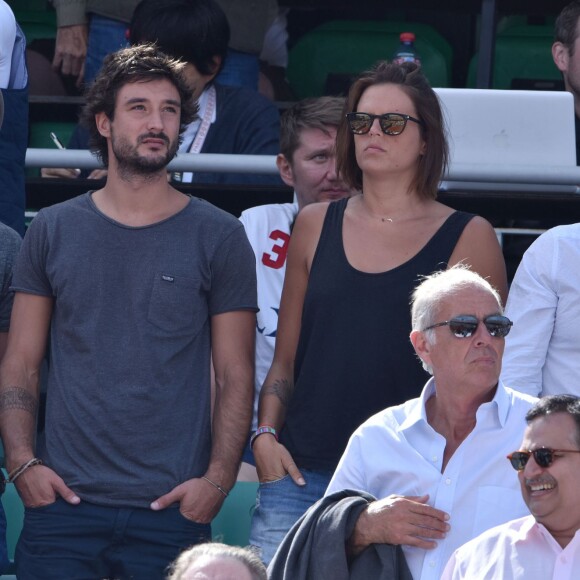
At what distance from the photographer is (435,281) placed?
3.64m

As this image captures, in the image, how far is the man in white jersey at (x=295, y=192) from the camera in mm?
4691

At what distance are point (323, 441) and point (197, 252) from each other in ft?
2.18

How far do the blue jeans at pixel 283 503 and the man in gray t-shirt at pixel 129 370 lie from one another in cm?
14

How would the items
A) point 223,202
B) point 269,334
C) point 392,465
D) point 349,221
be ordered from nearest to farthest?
point 392,465 → point 349,221 → point 269,334 → point 223,202

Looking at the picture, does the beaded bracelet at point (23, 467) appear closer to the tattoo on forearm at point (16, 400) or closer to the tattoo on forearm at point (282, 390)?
the tattoo on forearm at point (16, 400)

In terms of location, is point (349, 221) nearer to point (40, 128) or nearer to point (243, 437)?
point (243, 437)

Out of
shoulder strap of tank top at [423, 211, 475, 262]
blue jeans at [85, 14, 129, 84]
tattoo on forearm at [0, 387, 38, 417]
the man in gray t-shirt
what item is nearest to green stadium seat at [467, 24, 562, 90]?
blue jeans at [85, 14, 129, 84]

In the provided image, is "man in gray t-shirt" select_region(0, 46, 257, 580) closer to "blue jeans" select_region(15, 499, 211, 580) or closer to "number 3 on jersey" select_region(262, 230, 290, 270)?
"blue jeans" select_region(15, 499, 211, 580)

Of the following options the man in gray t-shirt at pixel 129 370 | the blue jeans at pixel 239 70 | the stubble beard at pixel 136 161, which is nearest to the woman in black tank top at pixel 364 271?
the man in gray t-shirt at pixel 129 370

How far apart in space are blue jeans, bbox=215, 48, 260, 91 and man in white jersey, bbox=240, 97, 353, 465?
1.26m

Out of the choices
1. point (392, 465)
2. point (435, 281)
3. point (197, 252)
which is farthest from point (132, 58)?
point (392, 465)

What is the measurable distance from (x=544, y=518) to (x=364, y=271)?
3.62 feet

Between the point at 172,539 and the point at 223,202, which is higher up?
the point at 223,202

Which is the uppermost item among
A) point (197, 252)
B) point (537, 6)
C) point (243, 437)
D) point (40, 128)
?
point (537, 6)
